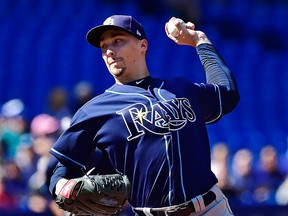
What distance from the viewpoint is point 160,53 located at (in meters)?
12.9

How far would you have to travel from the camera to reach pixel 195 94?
4609mm

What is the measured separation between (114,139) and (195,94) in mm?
582

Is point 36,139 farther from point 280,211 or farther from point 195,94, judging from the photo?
point 195,94

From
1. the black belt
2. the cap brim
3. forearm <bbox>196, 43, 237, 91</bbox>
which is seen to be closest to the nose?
the cap brim

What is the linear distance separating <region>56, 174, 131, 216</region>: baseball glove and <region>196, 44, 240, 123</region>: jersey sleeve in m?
0.74

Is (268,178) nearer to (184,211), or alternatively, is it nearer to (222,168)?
(222,168)

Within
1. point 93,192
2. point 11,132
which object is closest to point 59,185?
point 93,192

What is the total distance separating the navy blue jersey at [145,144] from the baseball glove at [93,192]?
13 cm

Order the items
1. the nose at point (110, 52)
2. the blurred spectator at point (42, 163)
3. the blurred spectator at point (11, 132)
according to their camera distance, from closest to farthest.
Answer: the nose at point (110, 52)
the blurred spectator at point (42, 163)
the blurred spectator at point (11, 132)

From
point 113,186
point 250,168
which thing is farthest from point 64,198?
point 250,168

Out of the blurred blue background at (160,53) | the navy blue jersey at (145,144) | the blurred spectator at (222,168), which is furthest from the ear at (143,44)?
the blurred blue background at (160,53)

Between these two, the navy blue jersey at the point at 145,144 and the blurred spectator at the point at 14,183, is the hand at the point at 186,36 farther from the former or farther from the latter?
the blurred spectator at the point at 14,183

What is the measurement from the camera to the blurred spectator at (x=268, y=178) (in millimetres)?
9938

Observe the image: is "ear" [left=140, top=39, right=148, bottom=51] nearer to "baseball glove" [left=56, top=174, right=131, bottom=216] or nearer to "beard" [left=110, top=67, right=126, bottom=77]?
"beard" [left=110, top=67, right=126, bottom=77]
